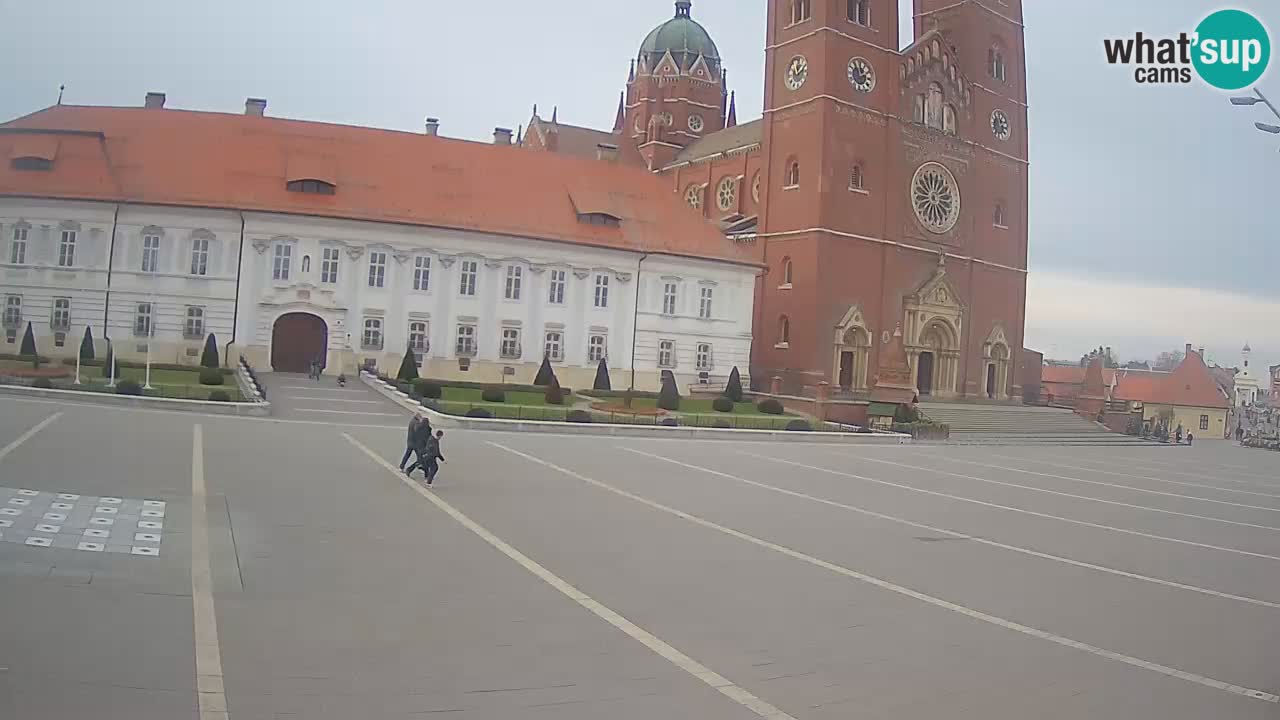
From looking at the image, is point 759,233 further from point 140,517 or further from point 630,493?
point 140,517

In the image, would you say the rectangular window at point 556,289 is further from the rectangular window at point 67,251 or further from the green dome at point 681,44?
the green dome at point 681,44

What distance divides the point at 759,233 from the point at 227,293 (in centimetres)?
2737

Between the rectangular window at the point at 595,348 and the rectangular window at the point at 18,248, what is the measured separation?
23.3 metres

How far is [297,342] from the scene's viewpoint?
4478cm

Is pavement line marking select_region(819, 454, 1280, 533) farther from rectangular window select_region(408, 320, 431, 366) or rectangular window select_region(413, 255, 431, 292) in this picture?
rectangular window select_region(413, 255, 431, 292)

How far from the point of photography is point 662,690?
7.65 m

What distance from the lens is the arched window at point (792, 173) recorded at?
182ft

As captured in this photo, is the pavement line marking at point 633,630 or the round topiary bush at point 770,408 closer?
the pavement line marking at point 633,630

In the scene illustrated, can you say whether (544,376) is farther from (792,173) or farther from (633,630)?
(633,630)

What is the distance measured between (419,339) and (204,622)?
38.2 meters

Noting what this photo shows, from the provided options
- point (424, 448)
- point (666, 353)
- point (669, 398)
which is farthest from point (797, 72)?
point (424, 448)

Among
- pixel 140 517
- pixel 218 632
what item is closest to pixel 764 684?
pixel 218 632

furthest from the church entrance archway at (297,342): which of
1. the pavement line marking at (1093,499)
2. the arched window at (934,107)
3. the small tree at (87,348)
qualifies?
the arched window at (934,107)

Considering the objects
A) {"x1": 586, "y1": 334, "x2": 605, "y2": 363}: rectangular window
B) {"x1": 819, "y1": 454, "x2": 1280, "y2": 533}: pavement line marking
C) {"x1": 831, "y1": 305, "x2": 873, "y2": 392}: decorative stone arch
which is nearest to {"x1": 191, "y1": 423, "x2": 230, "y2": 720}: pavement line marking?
{"x1": 819, "y1": 454, "x2": 1280, "y2": 533}: pavement line marking
